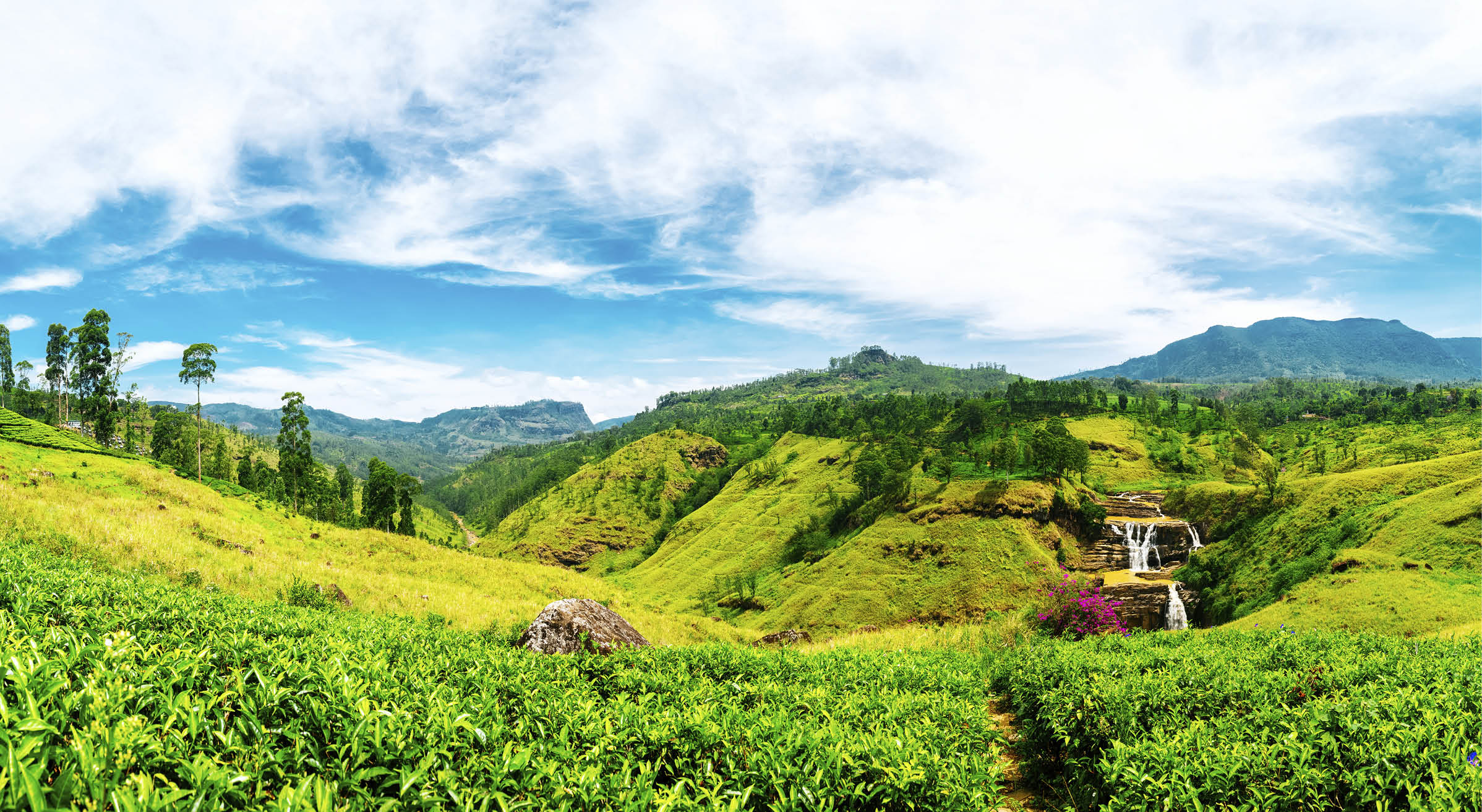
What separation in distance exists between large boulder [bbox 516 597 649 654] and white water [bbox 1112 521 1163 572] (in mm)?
42435

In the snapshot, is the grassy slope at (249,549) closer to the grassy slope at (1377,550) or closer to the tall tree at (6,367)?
the grassy slope at (1377,550)

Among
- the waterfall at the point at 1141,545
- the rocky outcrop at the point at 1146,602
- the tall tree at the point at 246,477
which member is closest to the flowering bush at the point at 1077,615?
the rocky outcrop at the point at 1146,602

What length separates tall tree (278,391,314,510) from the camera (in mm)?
49062

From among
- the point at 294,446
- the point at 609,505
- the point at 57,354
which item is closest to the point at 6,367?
the point at 57,354

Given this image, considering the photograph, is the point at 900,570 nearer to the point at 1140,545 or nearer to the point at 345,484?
the point at 1140,545

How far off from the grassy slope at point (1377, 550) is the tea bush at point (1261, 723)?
12093mm

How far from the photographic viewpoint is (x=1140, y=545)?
41.9m

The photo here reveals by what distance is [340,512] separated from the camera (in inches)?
3268

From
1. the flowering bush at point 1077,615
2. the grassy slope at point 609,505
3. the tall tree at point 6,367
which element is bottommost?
the grassy slope at point 609,505

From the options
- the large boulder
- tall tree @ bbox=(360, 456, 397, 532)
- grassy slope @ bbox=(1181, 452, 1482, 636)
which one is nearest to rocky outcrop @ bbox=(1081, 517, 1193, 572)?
grassy slope @ bbox=(1181, 452, 1482, 636)

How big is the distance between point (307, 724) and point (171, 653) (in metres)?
1.77

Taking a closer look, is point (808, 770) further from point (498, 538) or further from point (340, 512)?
point (498, 538)

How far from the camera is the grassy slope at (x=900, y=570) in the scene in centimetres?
3684

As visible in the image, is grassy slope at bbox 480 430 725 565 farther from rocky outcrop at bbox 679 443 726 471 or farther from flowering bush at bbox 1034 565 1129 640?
flowering bush at bbox 1034 565 1129 640
